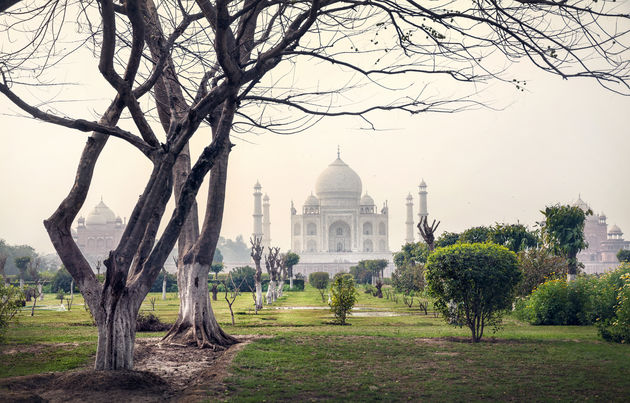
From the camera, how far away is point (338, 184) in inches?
3029

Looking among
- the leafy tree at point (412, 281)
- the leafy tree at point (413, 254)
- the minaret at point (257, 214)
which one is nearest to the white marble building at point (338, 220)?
the minaret at point (257, 214)

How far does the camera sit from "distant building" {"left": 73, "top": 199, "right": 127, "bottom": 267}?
259ft

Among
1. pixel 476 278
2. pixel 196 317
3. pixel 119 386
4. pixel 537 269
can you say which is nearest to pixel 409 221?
pixel 537 269

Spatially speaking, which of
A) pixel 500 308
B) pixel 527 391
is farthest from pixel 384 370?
pixel 500 308

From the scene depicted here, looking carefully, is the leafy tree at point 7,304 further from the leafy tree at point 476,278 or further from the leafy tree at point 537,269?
the leafy tree at point 537,269

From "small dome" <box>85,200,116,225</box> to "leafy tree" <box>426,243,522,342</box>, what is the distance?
7536cm

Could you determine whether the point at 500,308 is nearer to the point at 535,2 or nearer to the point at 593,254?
the point at 535,2

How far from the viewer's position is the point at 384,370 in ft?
26.2

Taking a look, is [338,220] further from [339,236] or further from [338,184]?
[338,184]

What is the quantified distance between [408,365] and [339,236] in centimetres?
6932

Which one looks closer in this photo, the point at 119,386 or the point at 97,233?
the point at 119,386

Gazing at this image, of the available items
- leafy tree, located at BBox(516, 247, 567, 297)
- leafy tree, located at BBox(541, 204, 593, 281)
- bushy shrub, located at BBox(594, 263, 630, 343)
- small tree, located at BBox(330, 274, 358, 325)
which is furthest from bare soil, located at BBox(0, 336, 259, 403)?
leafy tree, located at BBox(541, 204, 593, 281)

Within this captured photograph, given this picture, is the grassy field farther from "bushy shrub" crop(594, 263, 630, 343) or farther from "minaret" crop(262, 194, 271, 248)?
"minaret" crop(262, 194, 271, 248)

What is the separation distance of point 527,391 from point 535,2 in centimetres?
434
